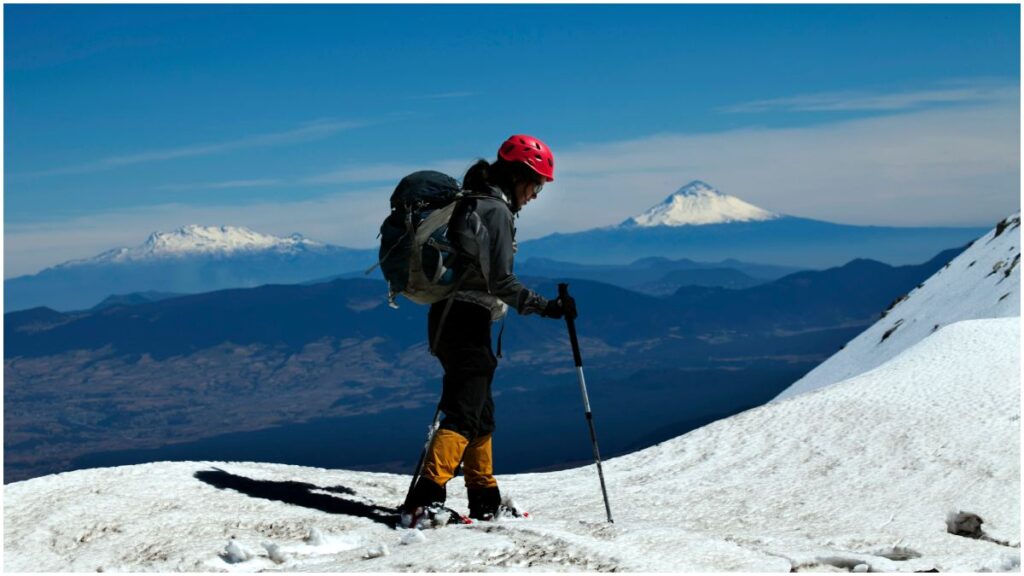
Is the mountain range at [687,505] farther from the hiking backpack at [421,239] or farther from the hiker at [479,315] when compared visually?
the hiking backpack at [421,239]

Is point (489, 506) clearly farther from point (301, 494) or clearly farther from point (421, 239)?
point (421, 239)

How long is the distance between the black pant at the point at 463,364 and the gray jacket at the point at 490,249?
216 millimetres

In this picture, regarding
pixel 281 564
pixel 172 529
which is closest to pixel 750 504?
pixel 281 564

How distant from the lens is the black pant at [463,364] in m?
9.57

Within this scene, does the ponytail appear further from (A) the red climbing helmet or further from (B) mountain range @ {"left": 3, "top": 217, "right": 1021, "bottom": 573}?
(B) mountain range @ {"left": 3, "top": 217, "right": 1021, "bottom": 573}

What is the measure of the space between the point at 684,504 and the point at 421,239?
426 centimetres

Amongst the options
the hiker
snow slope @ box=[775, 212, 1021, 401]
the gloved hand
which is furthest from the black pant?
snow slope @ box=[775, 212, 1021, 401]

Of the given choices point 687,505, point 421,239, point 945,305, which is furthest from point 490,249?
point 945,305

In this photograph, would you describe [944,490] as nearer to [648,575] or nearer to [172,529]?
[648,575]

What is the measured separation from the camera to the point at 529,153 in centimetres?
974

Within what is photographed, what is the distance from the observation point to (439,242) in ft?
30.5

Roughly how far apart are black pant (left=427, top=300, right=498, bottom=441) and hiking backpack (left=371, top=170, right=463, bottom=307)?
28cm

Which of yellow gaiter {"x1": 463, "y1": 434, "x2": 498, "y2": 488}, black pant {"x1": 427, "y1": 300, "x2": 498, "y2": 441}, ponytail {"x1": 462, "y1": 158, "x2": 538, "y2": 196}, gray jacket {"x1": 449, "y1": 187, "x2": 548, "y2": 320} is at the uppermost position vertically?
ponytail {"x1": 462, "y1": 158, "x2": 538, "y2": 196}

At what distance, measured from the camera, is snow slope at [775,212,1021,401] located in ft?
87.6
